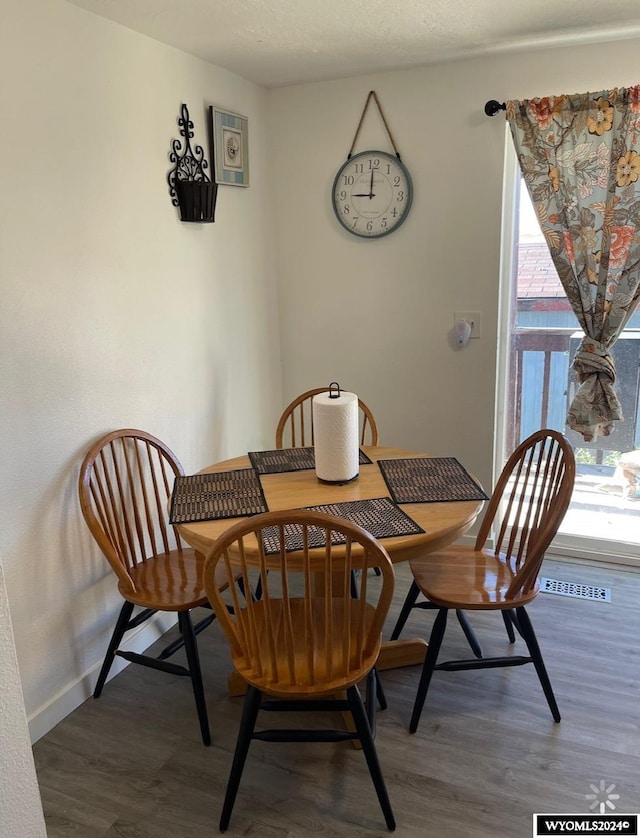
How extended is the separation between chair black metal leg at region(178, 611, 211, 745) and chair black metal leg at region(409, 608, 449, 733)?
0.65 meters

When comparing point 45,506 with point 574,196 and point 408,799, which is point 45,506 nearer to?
point 408,799

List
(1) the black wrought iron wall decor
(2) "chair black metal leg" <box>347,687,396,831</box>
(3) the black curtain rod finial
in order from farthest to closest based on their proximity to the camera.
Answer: (3) the black curtain rod finial → (1) the black wrought iron wall decor → (2) "chair black metal leg" <box>347,687,396,831</box>

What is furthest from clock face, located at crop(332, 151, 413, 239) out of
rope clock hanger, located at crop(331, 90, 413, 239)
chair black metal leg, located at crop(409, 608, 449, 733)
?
chair black metal leg, located at crop(409, 608, 449, 733)

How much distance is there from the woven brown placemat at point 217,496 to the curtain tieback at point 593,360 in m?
1.51

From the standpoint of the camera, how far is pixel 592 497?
319 cm

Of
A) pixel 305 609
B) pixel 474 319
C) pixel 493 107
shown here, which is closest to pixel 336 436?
pixel 305 609

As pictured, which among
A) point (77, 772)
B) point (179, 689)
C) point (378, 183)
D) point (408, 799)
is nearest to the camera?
point (408, 799)

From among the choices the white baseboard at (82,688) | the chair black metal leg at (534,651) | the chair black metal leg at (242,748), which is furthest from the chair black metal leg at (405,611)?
the white baseboard at (82,688)

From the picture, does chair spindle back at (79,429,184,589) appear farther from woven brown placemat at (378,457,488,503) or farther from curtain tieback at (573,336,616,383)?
curtain tieback at (573,336,616,383)

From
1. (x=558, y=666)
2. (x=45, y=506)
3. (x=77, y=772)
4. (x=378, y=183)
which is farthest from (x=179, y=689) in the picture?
(x=378, y=183)

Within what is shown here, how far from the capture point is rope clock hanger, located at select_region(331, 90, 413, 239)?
3.00 metres

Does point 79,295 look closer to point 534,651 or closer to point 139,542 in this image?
point 139,542

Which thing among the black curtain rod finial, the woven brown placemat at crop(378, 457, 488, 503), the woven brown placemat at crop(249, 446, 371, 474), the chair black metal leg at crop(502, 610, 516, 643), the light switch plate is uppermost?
the black curtain rod finial

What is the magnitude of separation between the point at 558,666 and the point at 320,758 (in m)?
0.96
